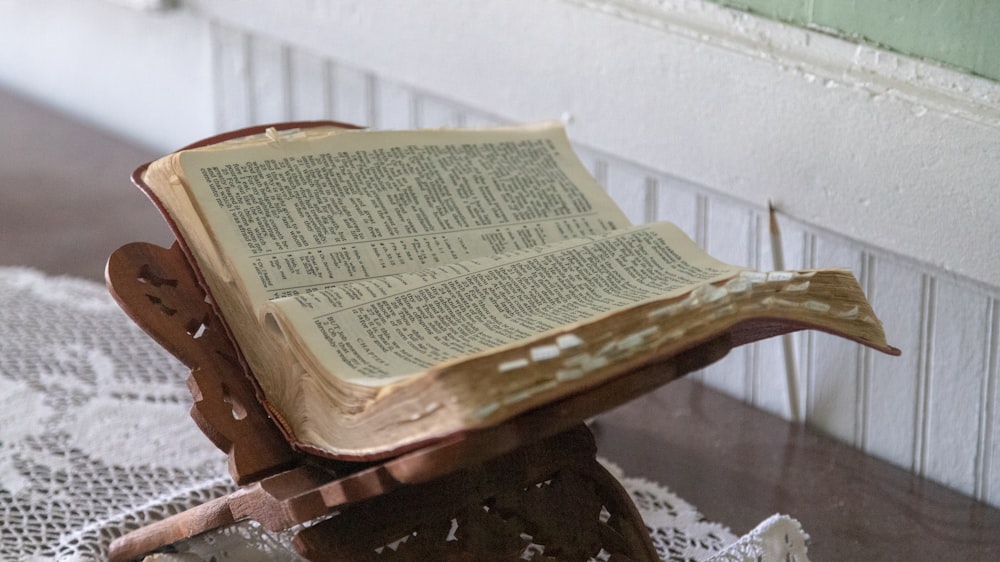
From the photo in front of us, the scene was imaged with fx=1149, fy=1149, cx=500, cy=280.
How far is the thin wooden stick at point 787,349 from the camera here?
43.0 inches

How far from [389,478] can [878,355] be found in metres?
0.61

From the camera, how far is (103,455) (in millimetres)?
1055

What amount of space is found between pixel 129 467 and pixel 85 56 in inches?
42.6

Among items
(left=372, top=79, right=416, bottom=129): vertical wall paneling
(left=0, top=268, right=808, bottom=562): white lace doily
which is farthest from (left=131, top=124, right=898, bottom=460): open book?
(left=372, top=79, right=416, bottom=129): vertical wall paneling

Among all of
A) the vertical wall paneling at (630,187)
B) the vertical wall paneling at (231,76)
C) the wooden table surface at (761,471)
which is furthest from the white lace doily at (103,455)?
the vertical wall paneling at (231,76)

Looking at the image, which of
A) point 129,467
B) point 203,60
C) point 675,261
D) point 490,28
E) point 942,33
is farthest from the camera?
point 203,60

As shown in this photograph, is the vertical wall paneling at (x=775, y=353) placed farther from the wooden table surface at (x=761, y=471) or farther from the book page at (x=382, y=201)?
the book page at (x=382, y=201)

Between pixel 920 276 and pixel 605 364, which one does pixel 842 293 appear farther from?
pixel 920 276

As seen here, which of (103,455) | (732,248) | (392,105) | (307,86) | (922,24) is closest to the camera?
(922,24)

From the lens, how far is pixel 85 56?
191 cm

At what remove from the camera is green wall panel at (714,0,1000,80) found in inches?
35.9

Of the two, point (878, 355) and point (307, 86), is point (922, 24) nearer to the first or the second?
point (878, 355)

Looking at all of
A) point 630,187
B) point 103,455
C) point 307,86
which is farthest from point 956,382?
point 307,86

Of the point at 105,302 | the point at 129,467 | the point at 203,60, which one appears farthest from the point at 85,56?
the point at 129,467
